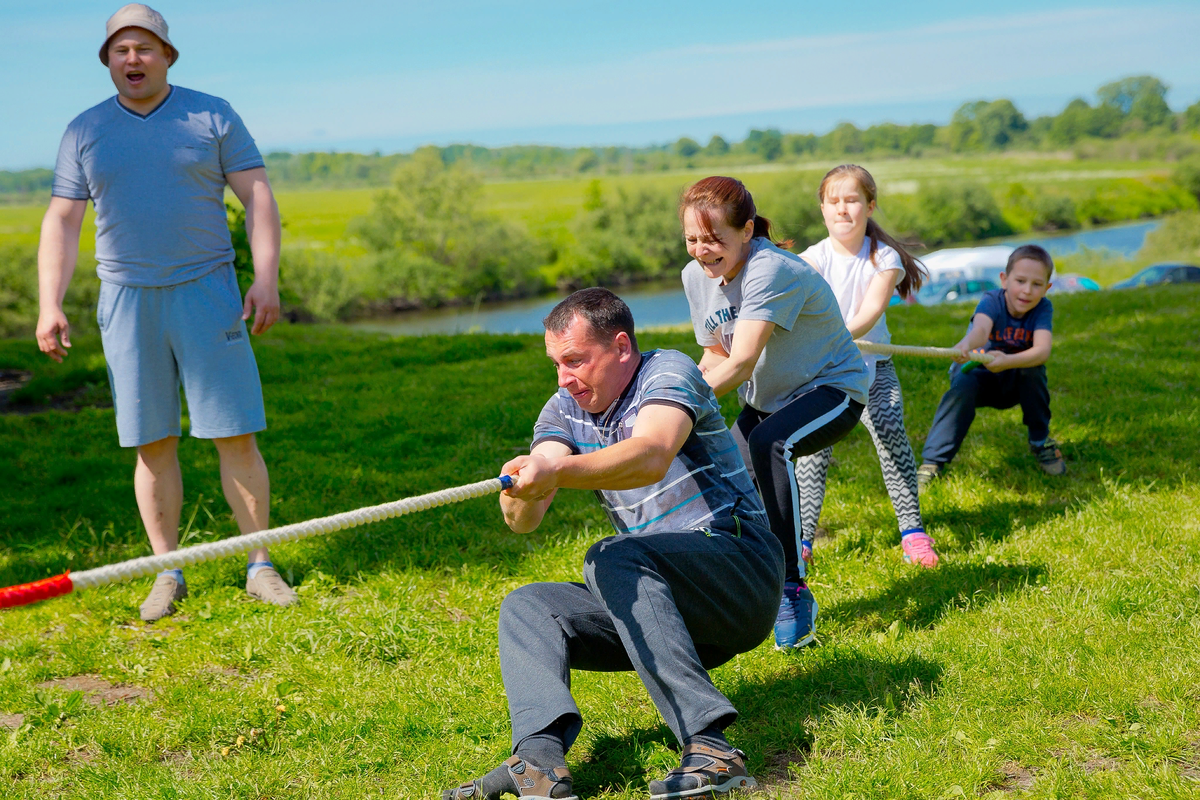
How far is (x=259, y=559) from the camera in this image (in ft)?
16.9

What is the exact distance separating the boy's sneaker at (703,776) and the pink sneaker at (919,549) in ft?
7.66

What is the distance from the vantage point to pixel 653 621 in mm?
2873

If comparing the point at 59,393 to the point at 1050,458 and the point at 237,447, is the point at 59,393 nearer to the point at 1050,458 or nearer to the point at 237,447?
the point at 237,447

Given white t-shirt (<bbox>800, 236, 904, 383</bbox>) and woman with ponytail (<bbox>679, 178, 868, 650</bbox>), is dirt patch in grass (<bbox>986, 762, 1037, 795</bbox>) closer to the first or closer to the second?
woman with ponytail (<bbox>679, 178, 868, 650</bbox>)

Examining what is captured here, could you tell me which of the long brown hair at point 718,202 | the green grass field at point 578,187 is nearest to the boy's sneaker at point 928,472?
the long brown hair at point 718,202

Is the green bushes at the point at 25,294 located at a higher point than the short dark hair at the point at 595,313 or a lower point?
lower

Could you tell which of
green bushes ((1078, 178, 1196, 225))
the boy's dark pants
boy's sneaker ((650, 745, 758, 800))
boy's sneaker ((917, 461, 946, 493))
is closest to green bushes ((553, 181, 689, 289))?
green bushes ((1078, 178, 1196, 225))

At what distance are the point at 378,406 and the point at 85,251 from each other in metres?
65.3

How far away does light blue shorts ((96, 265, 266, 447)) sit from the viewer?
4.75m

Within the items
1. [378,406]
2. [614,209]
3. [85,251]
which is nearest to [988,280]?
[378,406]

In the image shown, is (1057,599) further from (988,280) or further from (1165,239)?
(1165,239)

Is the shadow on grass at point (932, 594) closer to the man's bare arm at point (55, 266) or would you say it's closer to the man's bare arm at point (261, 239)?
the man's bare arm at point (261, 239)

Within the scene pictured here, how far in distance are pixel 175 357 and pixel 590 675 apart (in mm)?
2651

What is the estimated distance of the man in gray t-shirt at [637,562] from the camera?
9.12 ft
